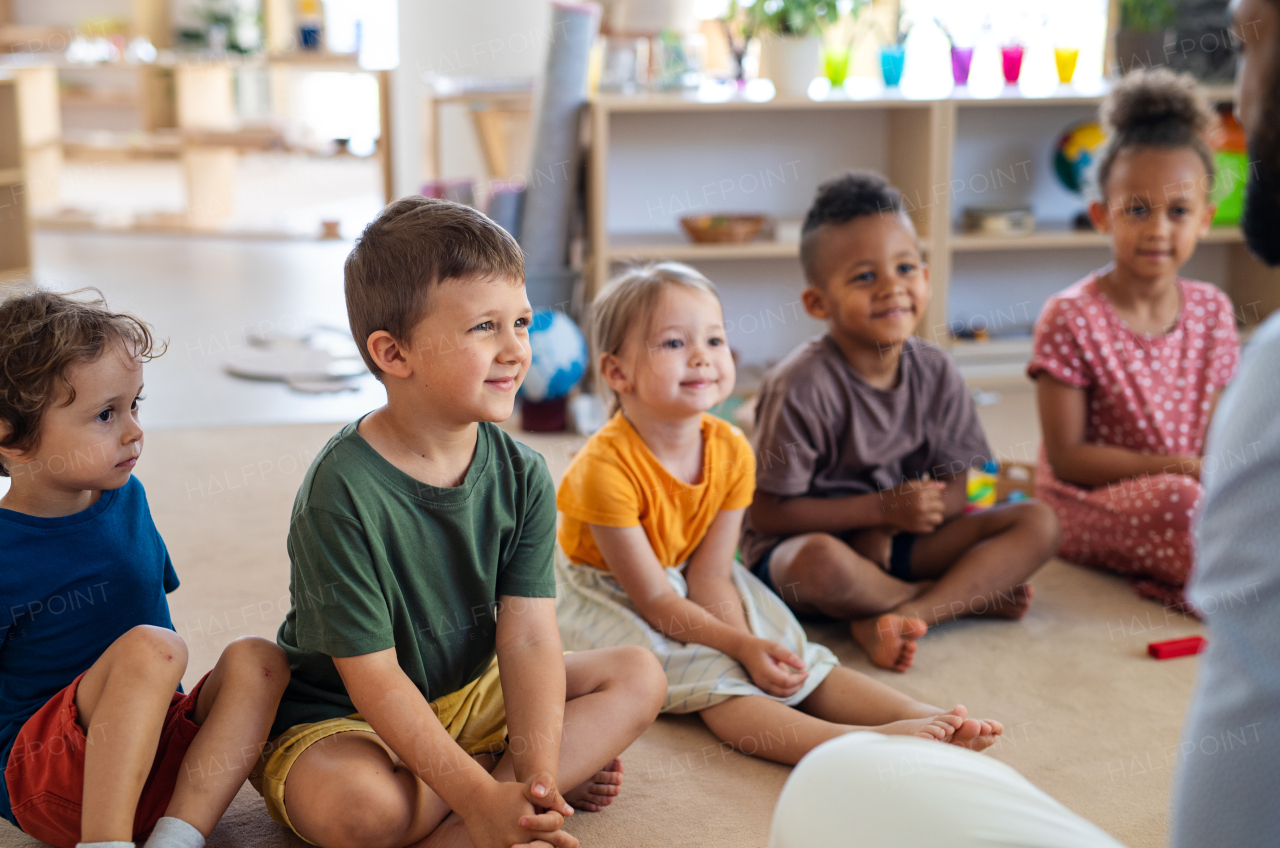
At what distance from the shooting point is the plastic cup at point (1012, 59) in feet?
9.53

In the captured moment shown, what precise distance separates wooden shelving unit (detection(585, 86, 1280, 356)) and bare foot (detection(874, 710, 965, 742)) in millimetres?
1666

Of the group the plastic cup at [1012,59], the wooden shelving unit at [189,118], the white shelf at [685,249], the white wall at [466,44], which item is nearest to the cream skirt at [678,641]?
the white shelf at [685,249]

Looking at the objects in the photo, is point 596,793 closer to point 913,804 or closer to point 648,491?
point 648,491

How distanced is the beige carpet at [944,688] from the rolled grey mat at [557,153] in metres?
0.95

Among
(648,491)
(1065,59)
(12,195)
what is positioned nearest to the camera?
(648,491)

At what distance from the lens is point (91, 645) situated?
105 cm

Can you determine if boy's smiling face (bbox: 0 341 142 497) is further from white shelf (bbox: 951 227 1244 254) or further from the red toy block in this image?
white shelf (bbox: 951 227 1244 254)

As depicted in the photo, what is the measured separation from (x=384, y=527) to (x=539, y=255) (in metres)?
1.87

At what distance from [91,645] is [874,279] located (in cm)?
100

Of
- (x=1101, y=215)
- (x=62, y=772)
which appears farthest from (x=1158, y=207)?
(x=62, y=772)

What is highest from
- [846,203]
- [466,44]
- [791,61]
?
[466,44]

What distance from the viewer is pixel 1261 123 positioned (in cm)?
65

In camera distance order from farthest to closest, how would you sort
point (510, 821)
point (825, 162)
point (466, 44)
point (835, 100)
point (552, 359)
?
point (466, 44) → point (825, 162) → point (835, 100) → point (552, 359) → point (510, 821)

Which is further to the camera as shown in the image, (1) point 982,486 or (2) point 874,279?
(1) point 982,486
